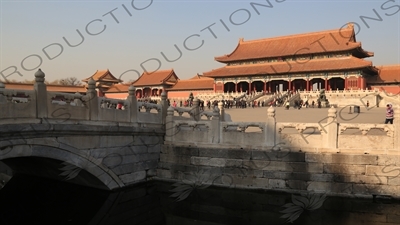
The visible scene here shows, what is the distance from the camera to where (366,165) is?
9.07 meters

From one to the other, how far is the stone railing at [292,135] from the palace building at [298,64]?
32.5 metres

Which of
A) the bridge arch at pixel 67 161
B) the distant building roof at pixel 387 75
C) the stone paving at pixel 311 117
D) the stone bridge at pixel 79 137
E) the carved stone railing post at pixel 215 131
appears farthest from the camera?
the distant building roof at pixel 387 75

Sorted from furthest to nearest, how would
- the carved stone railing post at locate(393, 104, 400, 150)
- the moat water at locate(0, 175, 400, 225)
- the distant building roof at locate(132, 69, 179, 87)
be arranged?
the distant building roof at locate(132, 69, 179, 87), the carved stone railing post at locate(393, 104, 400, 150), the moat water at locate(0, 175, 400, 225)

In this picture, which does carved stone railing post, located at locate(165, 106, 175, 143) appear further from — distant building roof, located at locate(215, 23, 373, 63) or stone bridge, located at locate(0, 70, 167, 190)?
distant building roof, located at locate(215, 23, 373, 63)

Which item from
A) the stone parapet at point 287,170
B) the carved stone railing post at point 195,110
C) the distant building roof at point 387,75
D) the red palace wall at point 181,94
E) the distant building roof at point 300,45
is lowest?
the stone parapet at point 287,170

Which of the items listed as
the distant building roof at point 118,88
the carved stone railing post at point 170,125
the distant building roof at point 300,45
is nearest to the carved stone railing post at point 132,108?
the carved stone railing post at point 170,125

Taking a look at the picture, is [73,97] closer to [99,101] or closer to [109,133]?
[99,101]

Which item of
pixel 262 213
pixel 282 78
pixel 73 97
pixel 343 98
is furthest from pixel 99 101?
pixel 282 78

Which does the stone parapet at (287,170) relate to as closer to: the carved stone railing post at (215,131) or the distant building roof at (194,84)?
the carved stone railing post at (215,131)

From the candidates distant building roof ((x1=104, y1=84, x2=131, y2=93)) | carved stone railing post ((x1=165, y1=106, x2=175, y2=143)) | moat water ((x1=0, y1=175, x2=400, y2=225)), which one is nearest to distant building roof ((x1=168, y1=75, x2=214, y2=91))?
distant building roof ((x1=104, y1=84, x2=131, y2=93))

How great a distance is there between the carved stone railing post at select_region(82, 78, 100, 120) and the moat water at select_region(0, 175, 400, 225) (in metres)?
2.42

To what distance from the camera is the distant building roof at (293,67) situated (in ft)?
131

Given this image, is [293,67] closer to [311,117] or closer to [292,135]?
[311,117]

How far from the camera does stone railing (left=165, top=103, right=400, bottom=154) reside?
911cm
